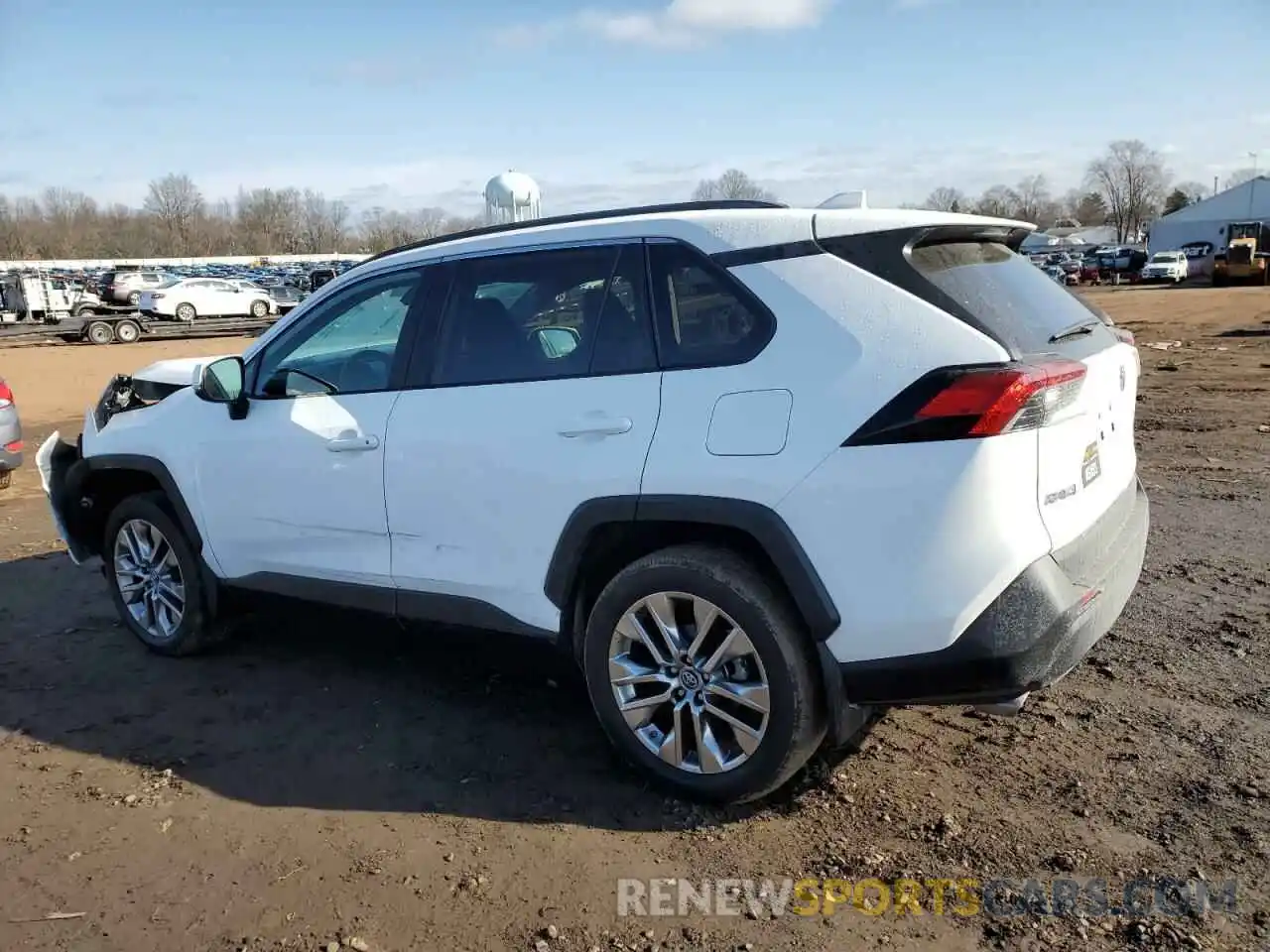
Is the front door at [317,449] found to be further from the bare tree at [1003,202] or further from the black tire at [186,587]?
the bare tree at [1003,202]

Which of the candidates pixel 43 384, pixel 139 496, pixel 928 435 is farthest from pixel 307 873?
pixel 43 384

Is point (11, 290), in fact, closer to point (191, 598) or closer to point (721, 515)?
point (191, 598)

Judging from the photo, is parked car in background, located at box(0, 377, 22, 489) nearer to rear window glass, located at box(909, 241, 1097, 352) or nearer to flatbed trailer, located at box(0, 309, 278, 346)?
rear window glass, located at box(909, 241, 1097, 352)

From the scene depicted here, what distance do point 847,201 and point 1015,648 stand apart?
1.64 metres

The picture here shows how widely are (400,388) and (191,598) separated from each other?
1729 mm

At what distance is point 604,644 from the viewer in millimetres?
3367

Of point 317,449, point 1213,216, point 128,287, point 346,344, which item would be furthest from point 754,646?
point 1213,216

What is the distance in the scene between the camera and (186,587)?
4.73 metres

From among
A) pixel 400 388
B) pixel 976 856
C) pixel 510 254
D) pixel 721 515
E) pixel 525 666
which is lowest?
pixel 976 856

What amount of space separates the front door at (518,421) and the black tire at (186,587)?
1.43 m

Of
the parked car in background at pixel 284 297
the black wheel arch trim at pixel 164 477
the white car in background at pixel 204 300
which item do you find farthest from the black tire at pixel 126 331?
the black wheel arch trim at pixel 164 477

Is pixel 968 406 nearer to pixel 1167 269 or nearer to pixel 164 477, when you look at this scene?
pixel 164 477

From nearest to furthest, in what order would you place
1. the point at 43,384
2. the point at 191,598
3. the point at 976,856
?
1. the point at 976,856
2. the point at 191,598
3. the point at 43,384

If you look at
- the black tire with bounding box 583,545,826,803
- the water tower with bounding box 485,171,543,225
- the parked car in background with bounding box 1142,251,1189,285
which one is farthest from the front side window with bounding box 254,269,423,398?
the parked car in background with bounding box 1142,251,1189,285
